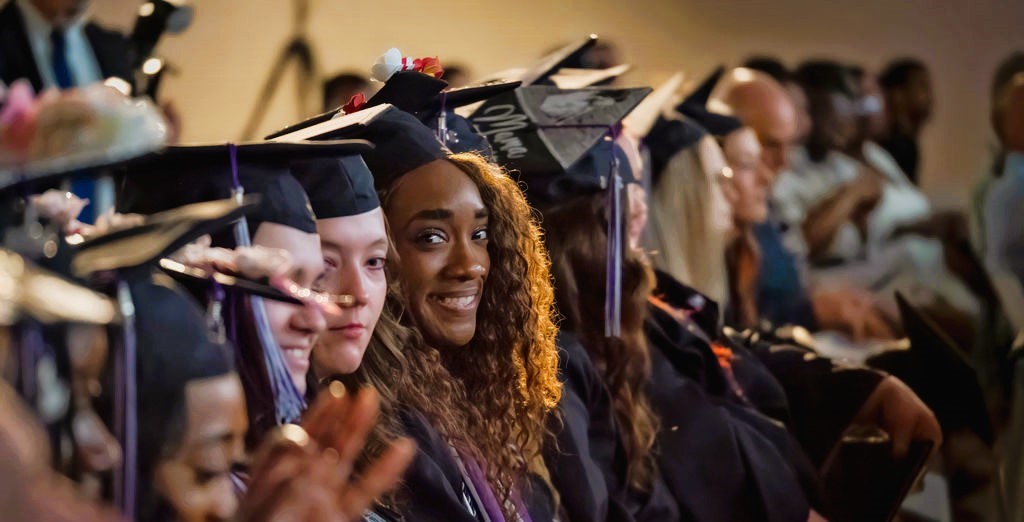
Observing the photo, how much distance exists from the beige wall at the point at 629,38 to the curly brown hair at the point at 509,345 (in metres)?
1.87

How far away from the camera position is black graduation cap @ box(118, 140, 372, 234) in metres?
1.63

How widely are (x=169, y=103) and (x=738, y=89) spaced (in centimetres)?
183

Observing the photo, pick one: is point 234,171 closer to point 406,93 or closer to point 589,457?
point 406,93

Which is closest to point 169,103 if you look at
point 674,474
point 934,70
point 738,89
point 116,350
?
point 738,89

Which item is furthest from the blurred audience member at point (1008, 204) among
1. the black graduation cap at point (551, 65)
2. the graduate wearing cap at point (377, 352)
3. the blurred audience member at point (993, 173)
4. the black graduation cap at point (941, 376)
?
the graduate wearing cap at point (377, 352)

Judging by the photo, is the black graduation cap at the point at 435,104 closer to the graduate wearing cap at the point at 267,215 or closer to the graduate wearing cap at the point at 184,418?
the graduate wearing cap at the point at 267,215

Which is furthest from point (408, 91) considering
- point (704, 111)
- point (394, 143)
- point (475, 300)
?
point (704, 111)

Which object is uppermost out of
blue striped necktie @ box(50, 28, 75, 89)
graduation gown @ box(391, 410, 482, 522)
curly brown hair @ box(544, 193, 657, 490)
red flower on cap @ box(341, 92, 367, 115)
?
red flower on cap @ box(341, 92, 367, 115)

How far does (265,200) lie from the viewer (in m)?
1.65

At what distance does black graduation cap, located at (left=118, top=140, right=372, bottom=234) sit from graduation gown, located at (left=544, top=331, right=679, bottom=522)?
3.05 feet

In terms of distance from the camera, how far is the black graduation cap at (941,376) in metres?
3.51

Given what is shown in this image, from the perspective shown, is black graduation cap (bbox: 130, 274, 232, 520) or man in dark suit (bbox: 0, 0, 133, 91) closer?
black graduation cap (bbox: 130, 274, 232, 520)

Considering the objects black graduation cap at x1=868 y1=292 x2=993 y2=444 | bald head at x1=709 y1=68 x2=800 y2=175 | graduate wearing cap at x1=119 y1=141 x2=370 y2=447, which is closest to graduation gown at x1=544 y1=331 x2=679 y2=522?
graduate wearing cap at x1=119 y1=141 x2=370 y2=447

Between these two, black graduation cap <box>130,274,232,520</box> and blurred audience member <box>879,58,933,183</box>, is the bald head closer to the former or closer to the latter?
blurred audience member <box>879,58,933,183</box>
